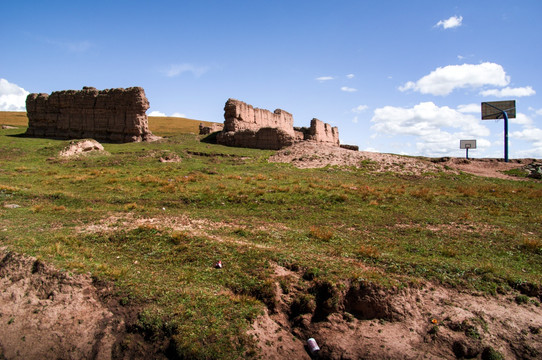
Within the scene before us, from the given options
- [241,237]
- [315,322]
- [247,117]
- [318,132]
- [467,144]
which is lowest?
[315,322]

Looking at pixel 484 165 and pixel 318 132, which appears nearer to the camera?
pixel 484 165

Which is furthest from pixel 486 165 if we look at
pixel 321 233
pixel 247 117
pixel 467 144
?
pixel 321 233

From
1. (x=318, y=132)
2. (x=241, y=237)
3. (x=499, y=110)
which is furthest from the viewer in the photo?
(x=318, y=132)

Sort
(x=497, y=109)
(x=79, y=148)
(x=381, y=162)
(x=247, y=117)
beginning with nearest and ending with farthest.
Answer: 1. (x=79, y=148)
2. (x=381, y=162)
3. (x=497, y=109)
4. (x=247, y=117)

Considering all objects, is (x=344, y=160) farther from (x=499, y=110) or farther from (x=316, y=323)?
(x=316, y=323)

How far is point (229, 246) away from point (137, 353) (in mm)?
3697

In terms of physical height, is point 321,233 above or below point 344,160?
below

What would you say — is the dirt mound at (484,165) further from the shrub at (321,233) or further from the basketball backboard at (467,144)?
the shrub at (321,233)

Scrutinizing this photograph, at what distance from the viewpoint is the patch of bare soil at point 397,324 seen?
6473 mm

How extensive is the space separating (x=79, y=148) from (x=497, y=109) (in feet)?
149

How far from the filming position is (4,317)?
23.4 ft

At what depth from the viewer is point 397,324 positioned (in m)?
7.06

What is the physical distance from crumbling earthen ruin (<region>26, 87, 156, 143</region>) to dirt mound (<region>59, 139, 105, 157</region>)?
650 cm

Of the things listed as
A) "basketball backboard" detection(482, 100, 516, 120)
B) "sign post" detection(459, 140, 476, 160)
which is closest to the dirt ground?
"sign post" detection(459, 140, 476, 160)
